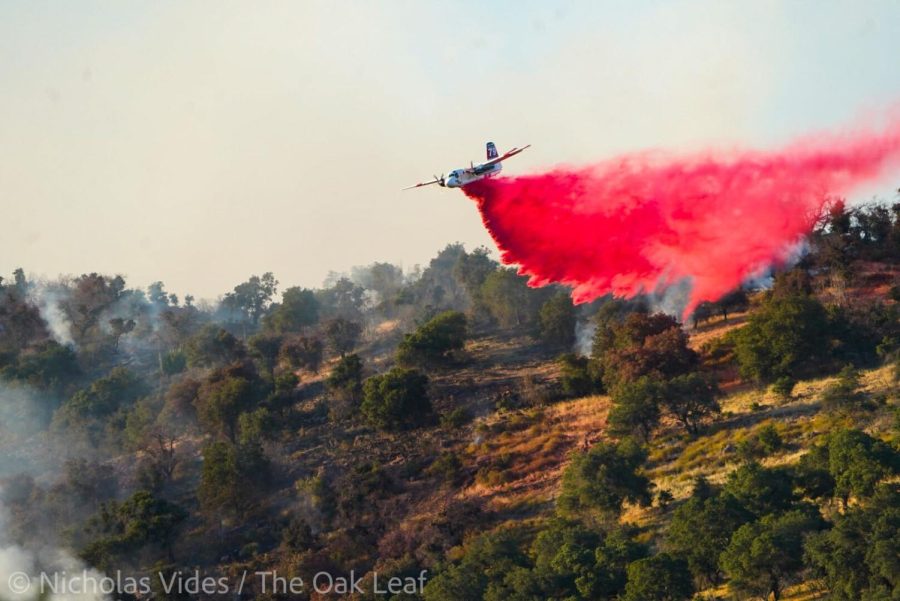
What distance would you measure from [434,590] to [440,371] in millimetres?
44064

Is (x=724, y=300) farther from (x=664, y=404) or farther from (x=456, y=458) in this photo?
(x=456, y=458)

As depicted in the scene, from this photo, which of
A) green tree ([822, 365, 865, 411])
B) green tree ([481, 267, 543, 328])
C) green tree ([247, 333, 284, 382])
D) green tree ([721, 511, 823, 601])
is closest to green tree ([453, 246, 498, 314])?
green tree ([481, 267, 543, 328])

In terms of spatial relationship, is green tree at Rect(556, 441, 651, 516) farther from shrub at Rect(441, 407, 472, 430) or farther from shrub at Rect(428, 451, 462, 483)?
shrub at Rect(441, 407, 472, 430)

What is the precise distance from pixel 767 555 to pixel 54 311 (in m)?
122

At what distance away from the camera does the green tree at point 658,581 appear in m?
48.2

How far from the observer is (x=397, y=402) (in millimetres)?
85000

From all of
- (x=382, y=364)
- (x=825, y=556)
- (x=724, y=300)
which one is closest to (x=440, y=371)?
(x=382, y=364)

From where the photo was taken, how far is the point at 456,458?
3125 inches

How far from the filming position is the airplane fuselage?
186ft

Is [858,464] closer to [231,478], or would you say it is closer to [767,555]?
[767,555]

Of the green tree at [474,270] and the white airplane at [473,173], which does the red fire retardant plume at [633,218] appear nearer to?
the white airplane at [473,173]

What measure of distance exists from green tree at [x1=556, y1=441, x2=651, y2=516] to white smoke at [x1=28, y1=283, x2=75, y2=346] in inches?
3312

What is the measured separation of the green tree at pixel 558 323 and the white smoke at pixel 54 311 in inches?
2368

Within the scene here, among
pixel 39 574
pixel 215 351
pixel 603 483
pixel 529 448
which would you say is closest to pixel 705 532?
pixel 603 483
